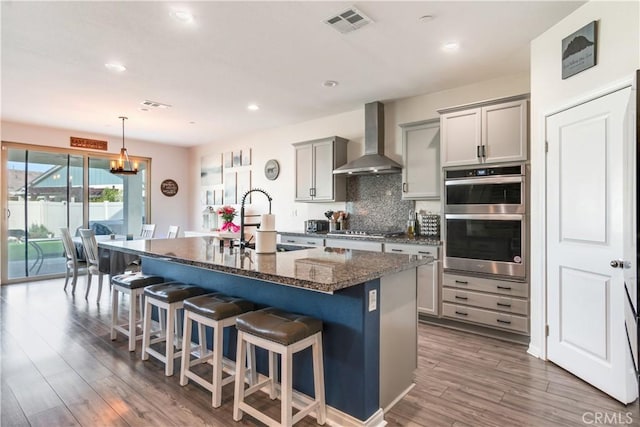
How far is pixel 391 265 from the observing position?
2.07 metres

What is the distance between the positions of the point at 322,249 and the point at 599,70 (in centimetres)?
235

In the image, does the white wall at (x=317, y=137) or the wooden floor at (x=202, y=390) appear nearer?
the wooden floor at (x=202, y=390)

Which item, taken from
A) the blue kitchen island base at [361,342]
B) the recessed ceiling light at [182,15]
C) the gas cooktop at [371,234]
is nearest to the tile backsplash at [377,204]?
the gas cooktop at [371,234]

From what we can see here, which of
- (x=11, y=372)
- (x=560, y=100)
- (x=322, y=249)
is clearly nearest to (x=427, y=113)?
(x=560, y=100)

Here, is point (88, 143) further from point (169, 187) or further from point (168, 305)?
point (168, 305)

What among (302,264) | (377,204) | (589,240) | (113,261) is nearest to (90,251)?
(113,261)

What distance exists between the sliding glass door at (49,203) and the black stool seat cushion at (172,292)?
4.89 m

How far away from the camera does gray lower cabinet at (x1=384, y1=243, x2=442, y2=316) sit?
3.74 metres

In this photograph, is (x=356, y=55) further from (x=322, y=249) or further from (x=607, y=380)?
(x=607, y=380)

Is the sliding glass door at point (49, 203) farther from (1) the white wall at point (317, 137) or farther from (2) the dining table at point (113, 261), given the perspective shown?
(2) the dining table at point (113, 261)

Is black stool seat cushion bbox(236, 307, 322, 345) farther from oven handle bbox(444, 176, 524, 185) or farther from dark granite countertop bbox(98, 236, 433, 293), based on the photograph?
oven handle bbox(444, 176, 524, 185)

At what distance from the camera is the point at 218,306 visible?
7.29 ft

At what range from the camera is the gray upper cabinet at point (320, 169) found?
498cm

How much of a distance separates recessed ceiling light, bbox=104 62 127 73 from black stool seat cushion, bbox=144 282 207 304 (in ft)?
7.42
